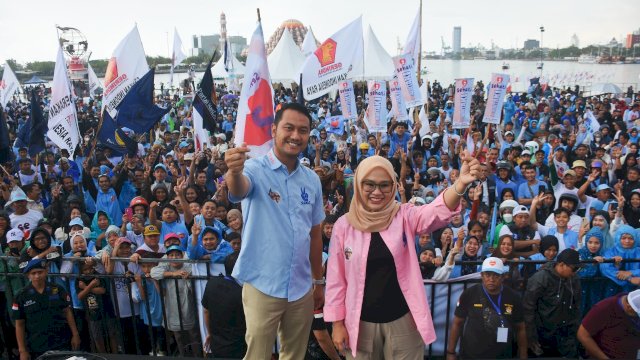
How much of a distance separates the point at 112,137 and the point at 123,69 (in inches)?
85.8

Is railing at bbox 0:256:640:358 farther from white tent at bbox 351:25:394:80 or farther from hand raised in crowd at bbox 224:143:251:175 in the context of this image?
white tent at bbox 351:25:394:80

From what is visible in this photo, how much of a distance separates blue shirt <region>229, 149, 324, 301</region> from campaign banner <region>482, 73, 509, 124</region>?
802 cm

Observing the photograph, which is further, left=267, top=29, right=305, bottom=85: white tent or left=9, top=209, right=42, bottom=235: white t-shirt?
left=267, top=29, right=305, bottom=85: white tent

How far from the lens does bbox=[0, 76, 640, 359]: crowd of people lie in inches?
93.4

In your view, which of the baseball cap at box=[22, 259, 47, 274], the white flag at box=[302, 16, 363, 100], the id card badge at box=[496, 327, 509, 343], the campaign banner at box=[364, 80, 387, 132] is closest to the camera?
the id card badge at box=[496, 327, 509, 343]

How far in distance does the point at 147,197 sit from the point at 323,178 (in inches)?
105

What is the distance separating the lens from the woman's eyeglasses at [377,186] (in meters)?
2.32

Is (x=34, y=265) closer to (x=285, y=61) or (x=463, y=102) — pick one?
(x=463, y=102)

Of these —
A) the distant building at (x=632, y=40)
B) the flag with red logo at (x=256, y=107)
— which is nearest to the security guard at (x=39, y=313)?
the flag with red logo at (x=256, y=107)

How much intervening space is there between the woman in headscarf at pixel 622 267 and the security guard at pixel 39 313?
4548mm

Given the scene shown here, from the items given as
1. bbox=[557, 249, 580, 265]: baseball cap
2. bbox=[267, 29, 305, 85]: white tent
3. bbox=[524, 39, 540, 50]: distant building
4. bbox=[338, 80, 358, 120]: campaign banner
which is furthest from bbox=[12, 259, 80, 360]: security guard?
bbox=[524, 39, 540, 50]: distant building

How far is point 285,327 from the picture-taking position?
8.34 ft

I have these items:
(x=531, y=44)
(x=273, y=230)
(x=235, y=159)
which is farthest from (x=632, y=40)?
(x=235, y=159)

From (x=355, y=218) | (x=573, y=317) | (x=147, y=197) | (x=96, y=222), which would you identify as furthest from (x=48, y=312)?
(x=573, y=317)
